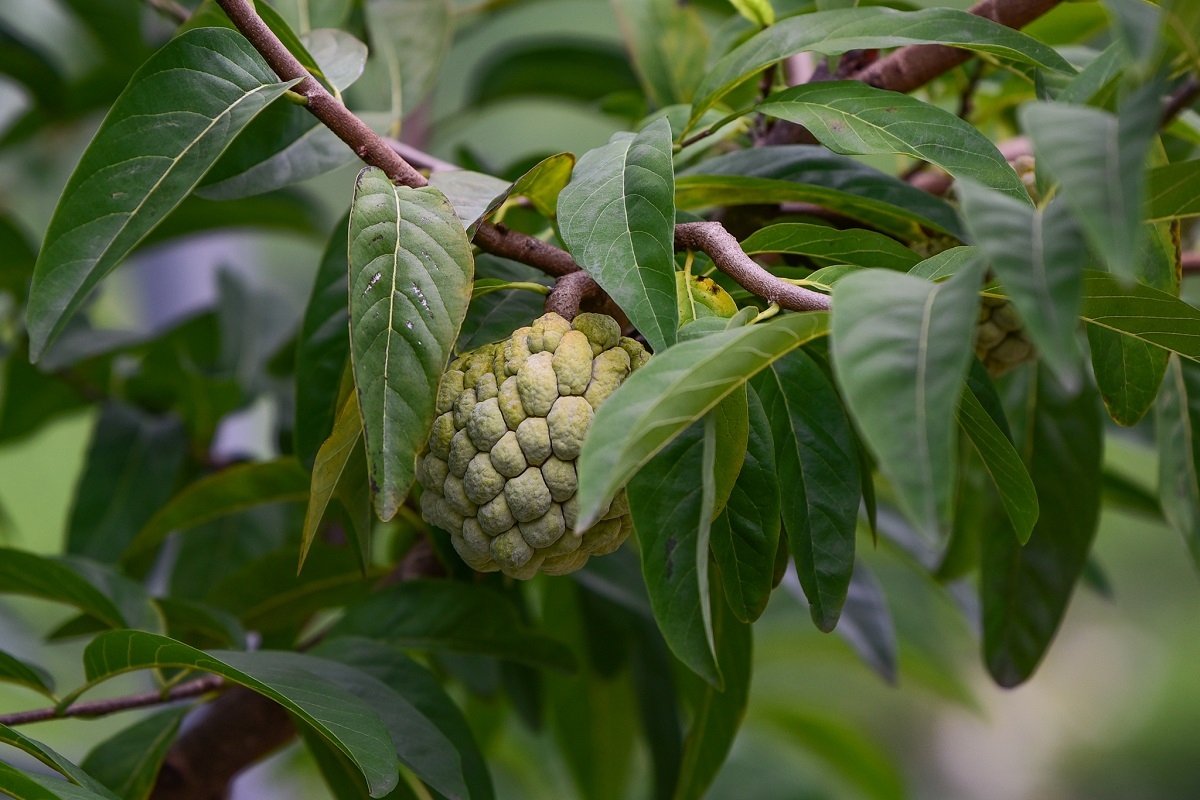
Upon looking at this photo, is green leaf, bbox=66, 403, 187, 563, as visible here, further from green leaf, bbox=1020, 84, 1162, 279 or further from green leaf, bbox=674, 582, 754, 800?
green leaf, bbox=1020, 84, 1162, 279

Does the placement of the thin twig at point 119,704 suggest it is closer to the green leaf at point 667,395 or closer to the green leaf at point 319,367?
the green leaf at point 319,367

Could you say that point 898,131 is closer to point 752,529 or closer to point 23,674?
point 752,529

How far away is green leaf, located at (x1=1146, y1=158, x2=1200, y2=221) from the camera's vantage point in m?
0.43

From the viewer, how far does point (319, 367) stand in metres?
0.66

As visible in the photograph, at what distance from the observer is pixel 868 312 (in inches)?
13.7

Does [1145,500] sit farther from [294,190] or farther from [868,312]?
[294,190]

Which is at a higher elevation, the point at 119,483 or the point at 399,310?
the point at 399,310

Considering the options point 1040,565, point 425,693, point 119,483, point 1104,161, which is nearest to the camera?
point 1104,161

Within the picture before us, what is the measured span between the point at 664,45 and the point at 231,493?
539 millimetres

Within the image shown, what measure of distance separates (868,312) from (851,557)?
186 millimetres

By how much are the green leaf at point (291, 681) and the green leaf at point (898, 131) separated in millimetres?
382

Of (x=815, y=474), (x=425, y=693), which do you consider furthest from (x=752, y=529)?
(x=425, y=693)

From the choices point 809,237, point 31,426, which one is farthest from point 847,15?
point 31,426

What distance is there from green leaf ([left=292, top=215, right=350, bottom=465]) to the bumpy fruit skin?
0.19 metres
